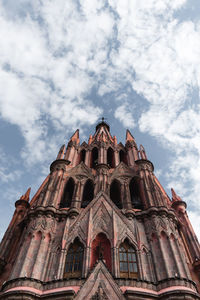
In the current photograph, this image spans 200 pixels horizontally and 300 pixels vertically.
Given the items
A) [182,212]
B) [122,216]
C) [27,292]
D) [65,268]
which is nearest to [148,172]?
[182,212]

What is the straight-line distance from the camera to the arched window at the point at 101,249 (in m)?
17.6

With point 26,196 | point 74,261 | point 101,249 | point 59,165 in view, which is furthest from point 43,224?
point 26,196

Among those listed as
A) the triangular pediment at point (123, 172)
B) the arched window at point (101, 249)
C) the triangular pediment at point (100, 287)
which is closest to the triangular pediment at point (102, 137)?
the triangular pediment at point (123, 172)

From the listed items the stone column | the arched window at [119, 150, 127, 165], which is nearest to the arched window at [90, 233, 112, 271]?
the stone column

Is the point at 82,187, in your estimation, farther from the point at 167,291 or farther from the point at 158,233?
the point at 167,291

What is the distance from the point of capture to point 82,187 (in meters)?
25.3

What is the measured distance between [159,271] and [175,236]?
10.5 ft

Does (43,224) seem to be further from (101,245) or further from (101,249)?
(101,249)

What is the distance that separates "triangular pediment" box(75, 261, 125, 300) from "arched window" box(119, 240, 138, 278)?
1567 mm

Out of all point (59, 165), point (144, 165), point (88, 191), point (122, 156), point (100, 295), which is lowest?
point (100, 295)

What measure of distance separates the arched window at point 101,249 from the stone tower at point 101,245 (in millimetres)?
71

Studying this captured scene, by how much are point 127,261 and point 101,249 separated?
6.44ft

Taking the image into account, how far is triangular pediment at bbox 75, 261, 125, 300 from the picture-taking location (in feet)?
47.3

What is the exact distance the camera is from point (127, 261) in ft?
57.1
